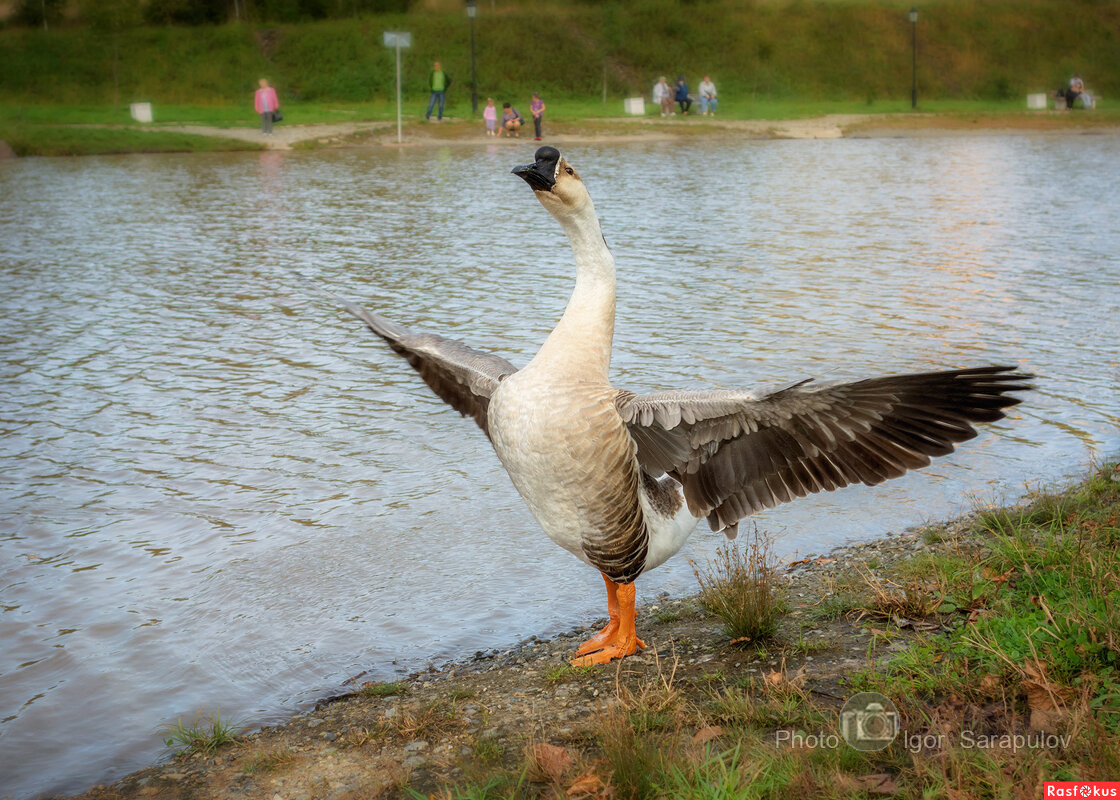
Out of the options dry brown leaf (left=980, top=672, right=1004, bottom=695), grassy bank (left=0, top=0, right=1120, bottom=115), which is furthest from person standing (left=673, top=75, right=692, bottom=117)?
dry brown leaf (left=980, top=672, right=1004, bottom=695)

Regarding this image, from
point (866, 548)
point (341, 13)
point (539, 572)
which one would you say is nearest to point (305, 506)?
point (539, 572)

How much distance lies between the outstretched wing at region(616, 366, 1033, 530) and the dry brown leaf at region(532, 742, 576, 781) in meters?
1.24

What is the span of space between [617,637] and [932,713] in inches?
62.0

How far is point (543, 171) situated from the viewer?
3.81 meters

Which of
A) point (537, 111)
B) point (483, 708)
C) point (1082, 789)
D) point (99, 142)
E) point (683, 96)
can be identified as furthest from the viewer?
point (683, 96)

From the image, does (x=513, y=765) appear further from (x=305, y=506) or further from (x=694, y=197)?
(x=694, y=197)

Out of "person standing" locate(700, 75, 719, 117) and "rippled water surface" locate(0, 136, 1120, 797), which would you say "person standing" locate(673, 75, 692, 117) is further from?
"rippled water surface" locate(0, 136, 1120, 797)

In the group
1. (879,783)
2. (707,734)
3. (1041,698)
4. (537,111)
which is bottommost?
(707,734)

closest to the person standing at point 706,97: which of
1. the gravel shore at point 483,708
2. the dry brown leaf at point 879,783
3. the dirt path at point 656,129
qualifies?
the dirt path at point 656,129

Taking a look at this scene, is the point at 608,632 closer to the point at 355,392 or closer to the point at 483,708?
the point at 483,708

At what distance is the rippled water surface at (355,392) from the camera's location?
16.1 ft

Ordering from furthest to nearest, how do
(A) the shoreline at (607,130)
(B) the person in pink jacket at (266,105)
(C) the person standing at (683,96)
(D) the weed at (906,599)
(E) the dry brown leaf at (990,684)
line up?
(C) the person standing at (683,96)
(B) the person in pink jacket at (266,105)
(A) the shoreline at (607,130)
(D) the weed at (906,599)
(E) the dry brown leaf at (990,684)

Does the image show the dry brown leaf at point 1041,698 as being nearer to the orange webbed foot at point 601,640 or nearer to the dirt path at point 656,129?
the orange webbed foot at point 601,640

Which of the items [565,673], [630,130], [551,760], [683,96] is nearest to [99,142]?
[630,130]
